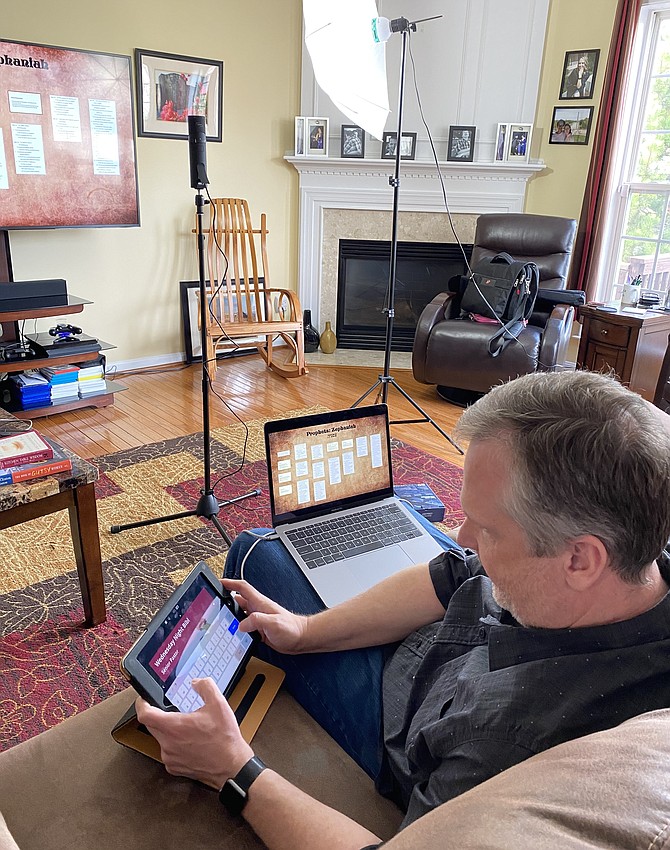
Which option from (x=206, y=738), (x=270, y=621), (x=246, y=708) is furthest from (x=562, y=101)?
(x=206, y=738)

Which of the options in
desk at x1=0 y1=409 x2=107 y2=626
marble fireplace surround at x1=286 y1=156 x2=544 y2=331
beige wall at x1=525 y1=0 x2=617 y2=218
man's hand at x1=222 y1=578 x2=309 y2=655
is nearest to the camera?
man's hand at x1=222 y1=578 x2=309 y2=655

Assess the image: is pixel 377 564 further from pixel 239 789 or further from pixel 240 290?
pixel 240 290

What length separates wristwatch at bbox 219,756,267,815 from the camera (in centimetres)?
83

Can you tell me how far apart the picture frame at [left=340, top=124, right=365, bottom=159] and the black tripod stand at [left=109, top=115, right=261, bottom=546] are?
2523 millimetres

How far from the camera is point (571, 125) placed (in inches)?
168

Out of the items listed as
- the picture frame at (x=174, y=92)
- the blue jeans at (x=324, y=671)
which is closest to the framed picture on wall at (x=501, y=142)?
the picture frame at (x=174, y=92)

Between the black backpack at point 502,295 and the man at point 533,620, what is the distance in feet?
9.00

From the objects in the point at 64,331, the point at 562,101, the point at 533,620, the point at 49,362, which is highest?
the point at 562,101

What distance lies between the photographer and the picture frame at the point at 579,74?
411 centimetres

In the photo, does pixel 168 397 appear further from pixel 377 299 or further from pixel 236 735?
pixel 236 735

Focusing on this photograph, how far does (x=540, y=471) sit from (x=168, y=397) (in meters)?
3.31

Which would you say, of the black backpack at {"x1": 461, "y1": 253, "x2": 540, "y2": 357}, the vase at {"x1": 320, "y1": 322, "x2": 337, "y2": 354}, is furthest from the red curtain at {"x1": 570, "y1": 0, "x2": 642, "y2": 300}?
the vase at {"x1": 320, "y1": 322, "x2": 337, "y2": 354}

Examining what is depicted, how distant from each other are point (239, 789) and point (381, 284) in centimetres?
436

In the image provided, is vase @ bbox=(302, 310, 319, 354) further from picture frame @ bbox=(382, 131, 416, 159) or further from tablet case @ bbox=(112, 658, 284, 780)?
tablet case @ bbox=(112, 658, 284, 780)
